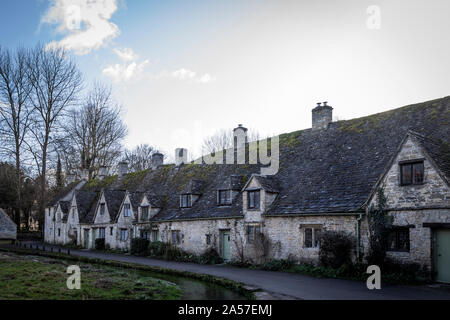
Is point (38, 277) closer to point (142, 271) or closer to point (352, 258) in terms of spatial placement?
point (142, 271)

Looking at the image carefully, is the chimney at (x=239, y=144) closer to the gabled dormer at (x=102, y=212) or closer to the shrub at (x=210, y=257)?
the shrub at (x=210, y=257)

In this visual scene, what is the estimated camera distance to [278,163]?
26.7 m

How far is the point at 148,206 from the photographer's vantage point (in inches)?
1259

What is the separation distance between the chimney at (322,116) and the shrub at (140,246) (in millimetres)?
15255

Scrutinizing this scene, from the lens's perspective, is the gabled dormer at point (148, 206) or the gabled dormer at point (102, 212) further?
the gabled dormer at point (102, 212)

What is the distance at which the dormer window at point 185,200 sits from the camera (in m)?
29.4

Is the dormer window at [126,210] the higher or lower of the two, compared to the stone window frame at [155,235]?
higher

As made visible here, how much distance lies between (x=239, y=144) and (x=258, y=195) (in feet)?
31.3

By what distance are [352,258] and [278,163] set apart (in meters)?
9.66

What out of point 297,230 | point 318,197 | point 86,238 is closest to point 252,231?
point 297,230

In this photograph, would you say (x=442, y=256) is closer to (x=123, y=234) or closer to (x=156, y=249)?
(x=156, y=249)

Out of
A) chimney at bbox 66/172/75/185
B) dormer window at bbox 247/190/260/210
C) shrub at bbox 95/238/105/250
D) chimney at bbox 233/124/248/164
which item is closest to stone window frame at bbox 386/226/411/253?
dormer window at bbox 247/190/260/210

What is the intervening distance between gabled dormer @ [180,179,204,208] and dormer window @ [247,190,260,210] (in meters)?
6.60

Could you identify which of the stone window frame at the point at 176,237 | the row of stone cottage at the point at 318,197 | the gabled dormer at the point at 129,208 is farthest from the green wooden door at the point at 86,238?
the stone window frame at the point at 176,237
